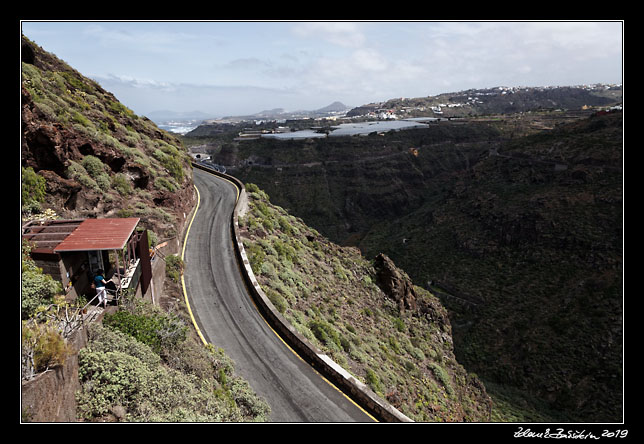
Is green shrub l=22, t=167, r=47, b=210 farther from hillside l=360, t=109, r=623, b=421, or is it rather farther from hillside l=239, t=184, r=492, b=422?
hillside l=360, t=109, r=623, b=421

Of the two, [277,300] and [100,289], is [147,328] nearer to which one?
[100,289]

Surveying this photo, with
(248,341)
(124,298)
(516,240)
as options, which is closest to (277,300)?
(248,341)

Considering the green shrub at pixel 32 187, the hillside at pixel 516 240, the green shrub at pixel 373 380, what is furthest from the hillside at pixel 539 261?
the green shrub at pixel 32 187

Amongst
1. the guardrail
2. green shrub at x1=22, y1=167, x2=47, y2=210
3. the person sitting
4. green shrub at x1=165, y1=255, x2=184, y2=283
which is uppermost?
green shrub at x1=22, y1=167, x2=47, y2=210

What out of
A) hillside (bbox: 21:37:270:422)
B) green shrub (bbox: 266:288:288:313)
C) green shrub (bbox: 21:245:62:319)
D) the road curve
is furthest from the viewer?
green shrub (bbox: 266:288:288:313)

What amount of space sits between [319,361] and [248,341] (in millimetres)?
3308

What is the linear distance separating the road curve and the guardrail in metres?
0.28

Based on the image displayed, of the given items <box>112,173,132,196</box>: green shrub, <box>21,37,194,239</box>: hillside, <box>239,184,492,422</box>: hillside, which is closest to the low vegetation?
<box>239,184,492,422</box>: hillside

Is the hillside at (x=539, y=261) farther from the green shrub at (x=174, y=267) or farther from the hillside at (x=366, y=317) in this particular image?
Answer: the green shrub at (x=174, y=267)

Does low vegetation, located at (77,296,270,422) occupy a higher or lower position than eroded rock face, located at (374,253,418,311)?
higher

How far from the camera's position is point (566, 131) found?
202ft

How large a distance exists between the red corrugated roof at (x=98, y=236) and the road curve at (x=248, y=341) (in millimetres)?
5498

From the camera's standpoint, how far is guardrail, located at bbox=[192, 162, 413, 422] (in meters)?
11.9

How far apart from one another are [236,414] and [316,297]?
41.5 ft
